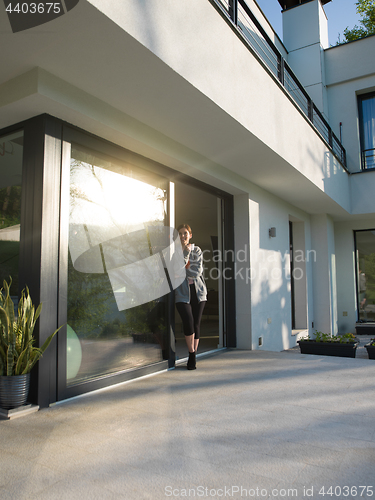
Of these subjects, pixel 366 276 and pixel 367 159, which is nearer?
pixel 367 159

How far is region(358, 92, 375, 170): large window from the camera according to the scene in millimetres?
8789

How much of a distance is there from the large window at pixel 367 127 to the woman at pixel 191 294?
6.31 meters

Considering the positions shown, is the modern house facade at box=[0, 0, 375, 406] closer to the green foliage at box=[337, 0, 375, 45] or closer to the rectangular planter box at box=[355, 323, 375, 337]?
the rectangular planter box at box=[355, 323, 375, 337]

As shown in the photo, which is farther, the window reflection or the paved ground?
the window reflection

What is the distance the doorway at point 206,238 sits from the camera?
5707 millimetres

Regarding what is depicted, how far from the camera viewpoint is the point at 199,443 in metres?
2.22

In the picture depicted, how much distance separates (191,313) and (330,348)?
8.44 feet

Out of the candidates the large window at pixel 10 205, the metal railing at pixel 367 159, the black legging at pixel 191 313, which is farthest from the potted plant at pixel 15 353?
the metal railing at pixel 367 159

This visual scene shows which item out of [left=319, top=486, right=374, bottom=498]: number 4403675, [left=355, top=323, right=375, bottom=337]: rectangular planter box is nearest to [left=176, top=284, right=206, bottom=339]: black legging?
[left=319, top=486, right=374, bottom=498]: number 4403675

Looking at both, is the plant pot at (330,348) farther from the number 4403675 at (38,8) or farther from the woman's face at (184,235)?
the number 4403675 at (38,8)

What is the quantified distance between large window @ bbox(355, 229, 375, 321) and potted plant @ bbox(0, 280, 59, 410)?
27.8 ft

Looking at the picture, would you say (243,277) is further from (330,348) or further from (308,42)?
(308,42)

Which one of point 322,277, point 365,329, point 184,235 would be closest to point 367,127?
point 322,277

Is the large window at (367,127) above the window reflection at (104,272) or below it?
above
